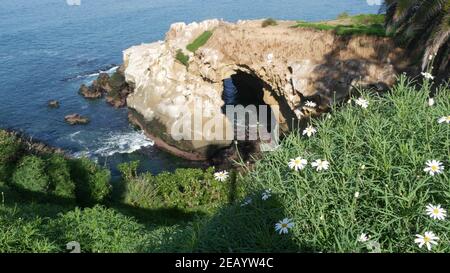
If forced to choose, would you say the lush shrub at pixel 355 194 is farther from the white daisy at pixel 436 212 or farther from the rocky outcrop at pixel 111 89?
the rocky outcrop at pixel 111 89

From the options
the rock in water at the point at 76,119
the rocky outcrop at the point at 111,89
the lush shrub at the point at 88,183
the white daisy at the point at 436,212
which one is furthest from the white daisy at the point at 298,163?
the rocky outcrop at the point at 111,89

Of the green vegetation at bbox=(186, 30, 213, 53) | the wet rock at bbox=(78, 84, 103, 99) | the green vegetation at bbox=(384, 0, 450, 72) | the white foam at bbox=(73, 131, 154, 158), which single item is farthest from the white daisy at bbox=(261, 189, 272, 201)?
the wet rock at bbox=(78, 84, 103, 99)

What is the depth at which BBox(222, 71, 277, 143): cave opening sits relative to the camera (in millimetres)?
34531

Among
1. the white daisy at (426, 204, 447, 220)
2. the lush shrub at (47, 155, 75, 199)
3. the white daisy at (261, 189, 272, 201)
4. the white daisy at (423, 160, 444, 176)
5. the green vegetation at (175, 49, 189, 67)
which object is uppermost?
the white daisy at (423, 160, 444, 176)

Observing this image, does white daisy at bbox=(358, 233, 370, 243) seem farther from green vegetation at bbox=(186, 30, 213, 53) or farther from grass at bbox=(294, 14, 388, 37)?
green vegetation at bbox=(186, 30, 213, 53)

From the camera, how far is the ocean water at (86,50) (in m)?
35.2

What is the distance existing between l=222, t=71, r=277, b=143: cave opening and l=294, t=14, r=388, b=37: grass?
6.66m

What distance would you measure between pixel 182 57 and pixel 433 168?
3147 centimetres

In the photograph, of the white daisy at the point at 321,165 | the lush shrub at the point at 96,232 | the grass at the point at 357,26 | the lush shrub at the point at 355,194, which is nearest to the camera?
the lush shrub at the point at 355,194

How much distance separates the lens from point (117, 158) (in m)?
32.3

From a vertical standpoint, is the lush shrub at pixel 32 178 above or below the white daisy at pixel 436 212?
below

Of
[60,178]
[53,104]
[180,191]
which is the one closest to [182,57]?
[53,104]

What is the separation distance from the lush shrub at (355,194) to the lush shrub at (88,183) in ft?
43.2
